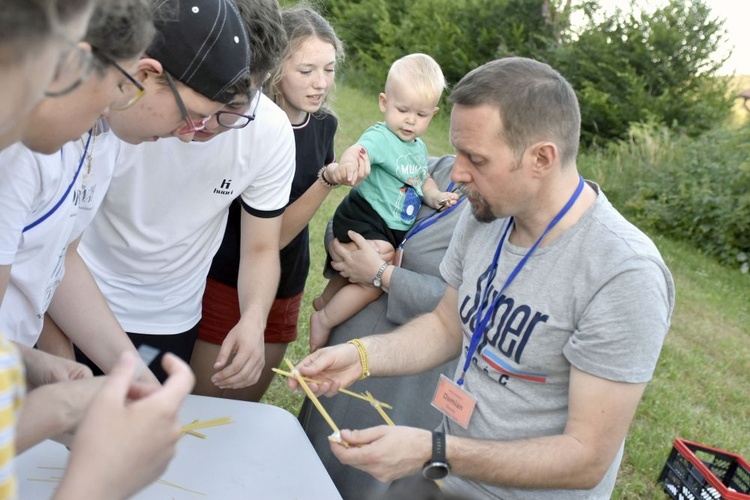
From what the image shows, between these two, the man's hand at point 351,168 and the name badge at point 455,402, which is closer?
the name badge at point 455,402

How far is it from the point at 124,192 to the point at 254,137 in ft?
1.37

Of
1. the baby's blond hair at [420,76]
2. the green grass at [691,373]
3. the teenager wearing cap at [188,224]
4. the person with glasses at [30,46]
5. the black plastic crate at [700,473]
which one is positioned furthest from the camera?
the green grass at [691,373]

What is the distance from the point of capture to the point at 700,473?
3398mm

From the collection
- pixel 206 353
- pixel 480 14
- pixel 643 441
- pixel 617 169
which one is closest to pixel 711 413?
pixel 643 441

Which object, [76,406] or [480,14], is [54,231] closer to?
[76,406]

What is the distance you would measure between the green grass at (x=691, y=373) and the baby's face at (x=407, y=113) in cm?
169

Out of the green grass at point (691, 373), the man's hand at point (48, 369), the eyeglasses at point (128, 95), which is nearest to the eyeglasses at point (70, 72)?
the eyeglasses at point (128, 95)

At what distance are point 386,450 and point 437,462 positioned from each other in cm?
14

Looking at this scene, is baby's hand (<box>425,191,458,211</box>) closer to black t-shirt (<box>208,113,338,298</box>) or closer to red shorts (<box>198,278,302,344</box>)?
black t-shirt (<box>208,113,338,298</box>)

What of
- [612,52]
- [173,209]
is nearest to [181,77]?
[173,209]

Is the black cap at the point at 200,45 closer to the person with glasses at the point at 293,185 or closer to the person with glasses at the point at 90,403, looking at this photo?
the person with glasses at the point at 90,403

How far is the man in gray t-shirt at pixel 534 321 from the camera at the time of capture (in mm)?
1782

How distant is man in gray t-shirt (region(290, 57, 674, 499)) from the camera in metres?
1.78

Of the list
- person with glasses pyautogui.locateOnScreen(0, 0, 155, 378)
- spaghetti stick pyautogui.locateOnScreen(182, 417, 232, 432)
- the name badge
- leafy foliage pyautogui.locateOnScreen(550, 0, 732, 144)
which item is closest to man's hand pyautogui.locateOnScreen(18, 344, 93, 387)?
person with glasses pyautogui.locateOnScreen(0, 0, 155, 378)
